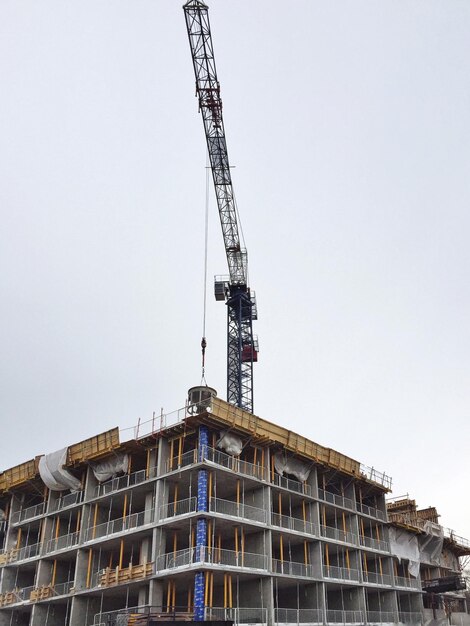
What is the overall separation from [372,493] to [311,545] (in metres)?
12.7

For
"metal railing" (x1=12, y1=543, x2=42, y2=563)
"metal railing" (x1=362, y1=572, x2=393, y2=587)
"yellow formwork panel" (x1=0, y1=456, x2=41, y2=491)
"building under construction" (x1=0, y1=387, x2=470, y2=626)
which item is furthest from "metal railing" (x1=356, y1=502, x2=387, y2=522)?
"yellow formwork panel" (x1=0, y1=456, x2=41, y2=491)

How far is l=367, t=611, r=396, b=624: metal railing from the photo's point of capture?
4541 cm

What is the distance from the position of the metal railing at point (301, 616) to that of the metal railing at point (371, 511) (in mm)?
11946

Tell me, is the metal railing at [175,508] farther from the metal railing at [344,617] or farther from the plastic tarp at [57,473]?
the metal railing at [344,617]

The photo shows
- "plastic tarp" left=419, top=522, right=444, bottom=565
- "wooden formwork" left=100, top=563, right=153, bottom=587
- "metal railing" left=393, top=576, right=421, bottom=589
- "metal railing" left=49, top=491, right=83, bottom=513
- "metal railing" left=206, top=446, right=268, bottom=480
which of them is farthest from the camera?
"plastic tarp" left=419, top=522, right=444, bottom=565

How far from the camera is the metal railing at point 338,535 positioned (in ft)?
149

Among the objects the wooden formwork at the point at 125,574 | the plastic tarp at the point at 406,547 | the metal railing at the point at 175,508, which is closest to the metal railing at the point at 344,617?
the plastic tarp at the point at 406,547

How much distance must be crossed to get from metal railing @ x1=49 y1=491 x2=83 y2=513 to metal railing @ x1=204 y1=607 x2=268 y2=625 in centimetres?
1407

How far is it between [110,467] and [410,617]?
28717 mm

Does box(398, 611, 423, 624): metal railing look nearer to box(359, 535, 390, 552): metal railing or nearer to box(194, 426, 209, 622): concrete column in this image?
box(359, 535, 390, 552): metal railing

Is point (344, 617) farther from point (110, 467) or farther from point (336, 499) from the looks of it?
point (110, 467)

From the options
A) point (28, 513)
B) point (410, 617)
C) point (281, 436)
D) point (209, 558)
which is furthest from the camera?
point (410, 617)

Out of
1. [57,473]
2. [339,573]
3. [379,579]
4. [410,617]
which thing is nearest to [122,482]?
[57,473]

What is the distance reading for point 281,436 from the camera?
139 feet
